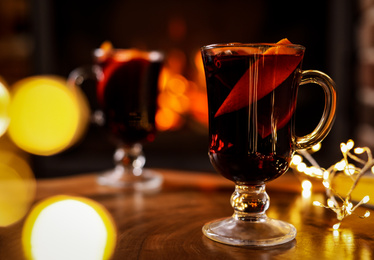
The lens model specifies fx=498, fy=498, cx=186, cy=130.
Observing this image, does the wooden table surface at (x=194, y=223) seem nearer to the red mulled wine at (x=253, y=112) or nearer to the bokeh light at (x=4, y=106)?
the red mulled wine at (x=253, y=112)

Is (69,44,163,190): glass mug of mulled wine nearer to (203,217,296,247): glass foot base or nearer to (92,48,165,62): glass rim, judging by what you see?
(92,48,165,62): glass rim

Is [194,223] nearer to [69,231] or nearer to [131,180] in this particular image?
[69,231]

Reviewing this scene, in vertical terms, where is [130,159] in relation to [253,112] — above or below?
below

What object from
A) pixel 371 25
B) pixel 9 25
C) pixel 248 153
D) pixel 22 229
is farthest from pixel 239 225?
pixel 9 25

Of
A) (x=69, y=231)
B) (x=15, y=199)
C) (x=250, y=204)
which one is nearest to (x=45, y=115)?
(x=15, y=199)

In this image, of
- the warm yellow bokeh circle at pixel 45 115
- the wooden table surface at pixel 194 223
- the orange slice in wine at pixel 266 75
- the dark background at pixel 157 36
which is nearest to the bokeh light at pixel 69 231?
the wooden table surface at pixel 194 223

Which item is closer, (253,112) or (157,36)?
(253,112)

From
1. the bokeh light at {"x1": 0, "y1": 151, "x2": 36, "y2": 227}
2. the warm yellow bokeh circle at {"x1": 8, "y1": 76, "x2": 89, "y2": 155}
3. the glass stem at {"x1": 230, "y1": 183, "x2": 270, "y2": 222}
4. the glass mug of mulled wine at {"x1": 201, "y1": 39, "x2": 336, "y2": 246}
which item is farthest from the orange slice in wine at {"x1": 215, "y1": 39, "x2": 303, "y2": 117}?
the warm yellow bokeh circle at {"x1": 8, "y1": 76, "x2": 89, "y2": 155}
